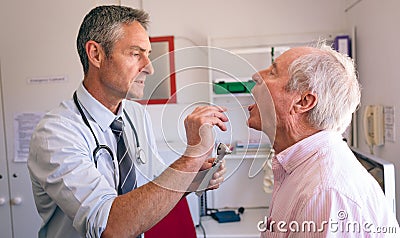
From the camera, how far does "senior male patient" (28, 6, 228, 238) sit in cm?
80

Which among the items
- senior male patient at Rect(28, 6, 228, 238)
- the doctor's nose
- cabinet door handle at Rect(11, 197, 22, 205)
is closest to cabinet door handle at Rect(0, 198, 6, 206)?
cabinet door handle at Rect(11, 197, 22, 205)

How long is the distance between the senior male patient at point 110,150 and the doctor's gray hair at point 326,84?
0.25 meters

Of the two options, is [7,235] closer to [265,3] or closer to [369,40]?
[265,3]

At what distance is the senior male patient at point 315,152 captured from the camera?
29.4 inches

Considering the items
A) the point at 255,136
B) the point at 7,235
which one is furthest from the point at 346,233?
the point at 7,235

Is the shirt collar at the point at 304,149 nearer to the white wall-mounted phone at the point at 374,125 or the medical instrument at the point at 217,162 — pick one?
the medical instrument at the point at 217,162

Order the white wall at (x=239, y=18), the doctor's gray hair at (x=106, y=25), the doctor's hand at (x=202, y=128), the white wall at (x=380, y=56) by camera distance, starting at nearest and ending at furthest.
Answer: the doctor's hand at (x=202, y=128)
the doctor's gray hair at (x=106, y=25)
the white wall at (x=380, y=56)
the white wall at (x=239, y=18)

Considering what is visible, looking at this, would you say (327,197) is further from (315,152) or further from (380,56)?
(380,56)

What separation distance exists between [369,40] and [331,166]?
1.25m

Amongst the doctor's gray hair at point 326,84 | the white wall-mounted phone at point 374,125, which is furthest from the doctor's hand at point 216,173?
the white wall-mounted phone at point 374,125

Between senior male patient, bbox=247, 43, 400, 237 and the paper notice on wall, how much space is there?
1852 millimetres

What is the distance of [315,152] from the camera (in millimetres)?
877

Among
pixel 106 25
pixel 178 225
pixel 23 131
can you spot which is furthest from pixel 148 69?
pixel 23 131

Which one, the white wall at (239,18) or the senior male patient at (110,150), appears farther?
the white wall at (239,18)
